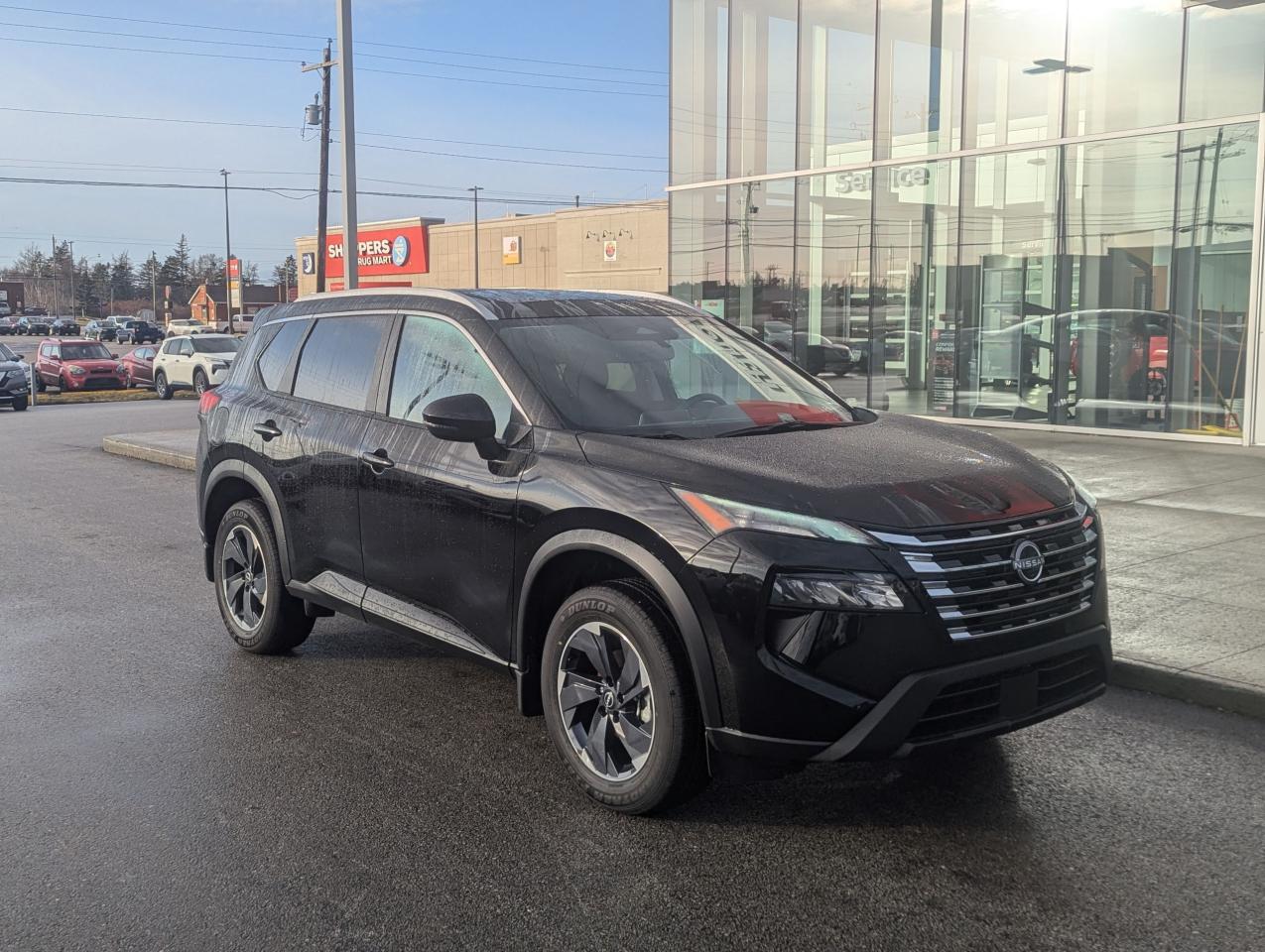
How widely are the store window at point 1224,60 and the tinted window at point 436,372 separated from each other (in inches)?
515

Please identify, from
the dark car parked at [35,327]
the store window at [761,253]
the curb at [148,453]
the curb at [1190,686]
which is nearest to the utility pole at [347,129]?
the curb at [148,453]

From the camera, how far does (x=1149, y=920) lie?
3.40m

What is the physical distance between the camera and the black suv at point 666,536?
3.68m

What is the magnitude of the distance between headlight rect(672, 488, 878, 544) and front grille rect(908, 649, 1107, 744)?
1.87 feet

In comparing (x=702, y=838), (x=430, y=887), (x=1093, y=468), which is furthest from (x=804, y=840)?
(x=1093, y=468)

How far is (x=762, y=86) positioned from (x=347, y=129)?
735 cm

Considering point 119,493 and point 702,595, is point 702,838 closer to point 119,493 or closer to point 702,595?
point 702,595

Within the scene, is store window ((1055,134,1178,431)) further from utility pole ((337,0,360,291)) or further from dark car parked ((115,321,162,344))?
dark car parked ((115,321,162,344))

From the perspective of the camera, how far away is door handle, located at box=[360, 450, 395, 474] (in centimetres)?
514

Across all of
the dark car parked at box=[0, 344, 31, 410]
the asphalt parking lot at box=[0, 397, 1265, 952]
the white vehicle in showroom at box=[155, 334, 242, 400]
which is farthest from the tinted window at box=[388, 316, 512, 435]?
the white vehicle in showroom at box=[155, 334, 242, 400]

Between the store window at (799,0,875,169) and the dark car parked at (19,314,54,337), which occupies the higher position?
the store window at (799,0,875,169)

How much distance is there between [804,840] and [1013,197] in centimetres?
1545

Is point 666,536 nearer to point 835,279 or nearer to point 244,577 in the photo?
point 244,577

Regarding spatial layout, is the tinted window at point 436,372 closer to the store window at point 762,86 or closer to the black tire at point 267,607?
the black tire at point 267,607
